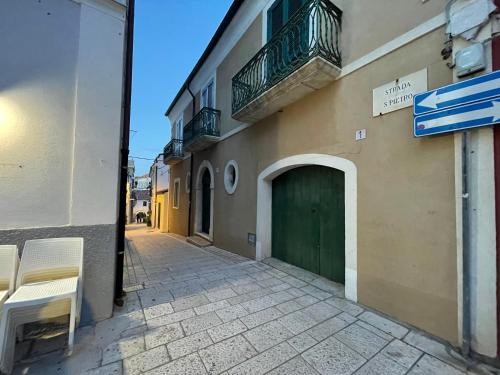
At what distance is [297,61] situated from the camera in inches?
144

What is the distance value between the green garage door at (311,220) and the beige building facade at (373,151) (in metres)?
0.13

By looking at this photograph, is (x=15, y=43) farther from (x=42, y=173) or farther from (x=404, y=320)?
(x=404, y=320)

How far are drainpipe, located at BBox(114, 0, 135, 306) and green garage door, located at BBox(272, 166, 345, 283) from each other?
3.19 metres

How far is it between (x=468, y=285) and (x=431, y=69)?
92.4 inches

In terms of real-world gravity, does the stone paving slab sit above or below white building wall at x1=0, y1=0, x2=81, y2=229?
below

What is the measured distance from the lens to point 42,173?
92.1 inches

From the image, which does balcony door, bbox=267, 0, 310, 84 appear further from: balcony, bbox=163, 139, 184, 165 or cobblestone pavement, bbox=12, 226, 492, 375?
balcony, bbox=163, 139, 184, 165

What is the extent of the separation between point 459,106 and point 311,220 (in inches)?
107

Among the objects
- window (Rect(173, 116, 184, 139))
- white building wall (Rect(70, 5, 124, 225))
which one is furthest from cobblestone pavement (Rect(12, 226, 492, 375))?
window (Rect(173, 116, 184, 139))

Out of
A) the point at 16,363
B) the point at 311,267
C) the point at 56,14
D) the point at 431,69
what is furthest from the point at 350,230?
the point at 56,14

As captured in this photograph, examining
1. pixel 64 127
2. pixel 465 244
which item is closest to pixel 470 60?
pixel 465 244

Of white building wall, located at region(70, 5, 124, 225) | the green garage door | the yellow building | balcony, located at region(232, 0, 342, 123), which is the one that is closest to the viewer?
white building wall, located at region(70, 5, 124, 225)

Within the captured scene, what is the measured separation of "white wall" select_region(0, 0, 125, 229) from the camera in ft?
7.37

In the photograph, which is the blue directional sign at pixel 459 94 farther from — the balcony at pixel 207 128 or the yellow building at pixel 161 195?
the yellow building at pixel 161 195
